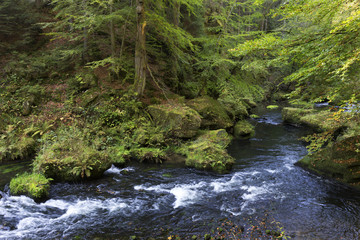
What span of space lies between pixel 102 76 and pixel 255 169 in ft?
36.5

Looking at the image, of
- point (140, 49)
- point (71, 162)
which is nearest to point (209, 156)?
point (71, 162)

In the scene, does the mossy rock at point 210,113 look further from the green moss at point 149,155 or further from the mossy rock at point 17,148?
the mossy rock at point 17,148

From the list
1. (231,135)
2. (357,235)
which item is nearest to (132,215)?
(357,235)

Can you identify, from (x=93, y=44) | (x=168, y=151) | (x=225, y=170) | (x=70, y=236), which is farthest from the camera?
(x=93, y=44)

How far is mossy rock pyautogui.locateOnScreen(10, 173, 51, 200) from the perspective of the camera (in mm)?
6109

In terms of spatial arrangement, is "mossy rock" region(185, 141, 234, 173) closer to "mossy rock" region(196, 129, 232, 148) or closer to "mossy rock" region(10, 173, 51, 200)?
"mossy rock" region(196, 129, 232, 148)

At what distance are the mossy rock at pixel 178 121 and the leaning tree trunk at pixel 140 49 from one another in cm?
210

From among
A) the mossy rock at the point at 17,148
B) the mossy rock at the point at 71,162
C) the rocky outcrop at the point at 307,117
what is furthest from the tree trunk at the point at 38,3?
the rocky outcrop at the point at 307,117

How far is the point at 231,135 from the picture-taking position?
13734 millimetres

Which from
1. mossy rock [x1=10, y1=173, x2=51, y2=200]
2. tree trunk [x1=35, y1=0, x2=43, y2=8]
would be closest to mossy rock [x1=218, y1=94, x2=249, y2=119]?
mossy rock [x1=10, y1=173, x2=51, y2=200]

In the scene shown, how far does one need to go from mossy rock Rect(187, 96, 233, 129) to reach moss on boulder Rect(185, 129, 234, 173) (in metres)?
2.42

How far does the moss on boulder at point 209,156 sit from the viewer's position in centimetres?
887

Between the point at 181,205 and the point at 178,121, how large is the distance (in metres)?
5.28

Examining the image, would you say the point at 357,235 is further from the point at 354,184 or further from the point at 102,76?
the point at 102,76
